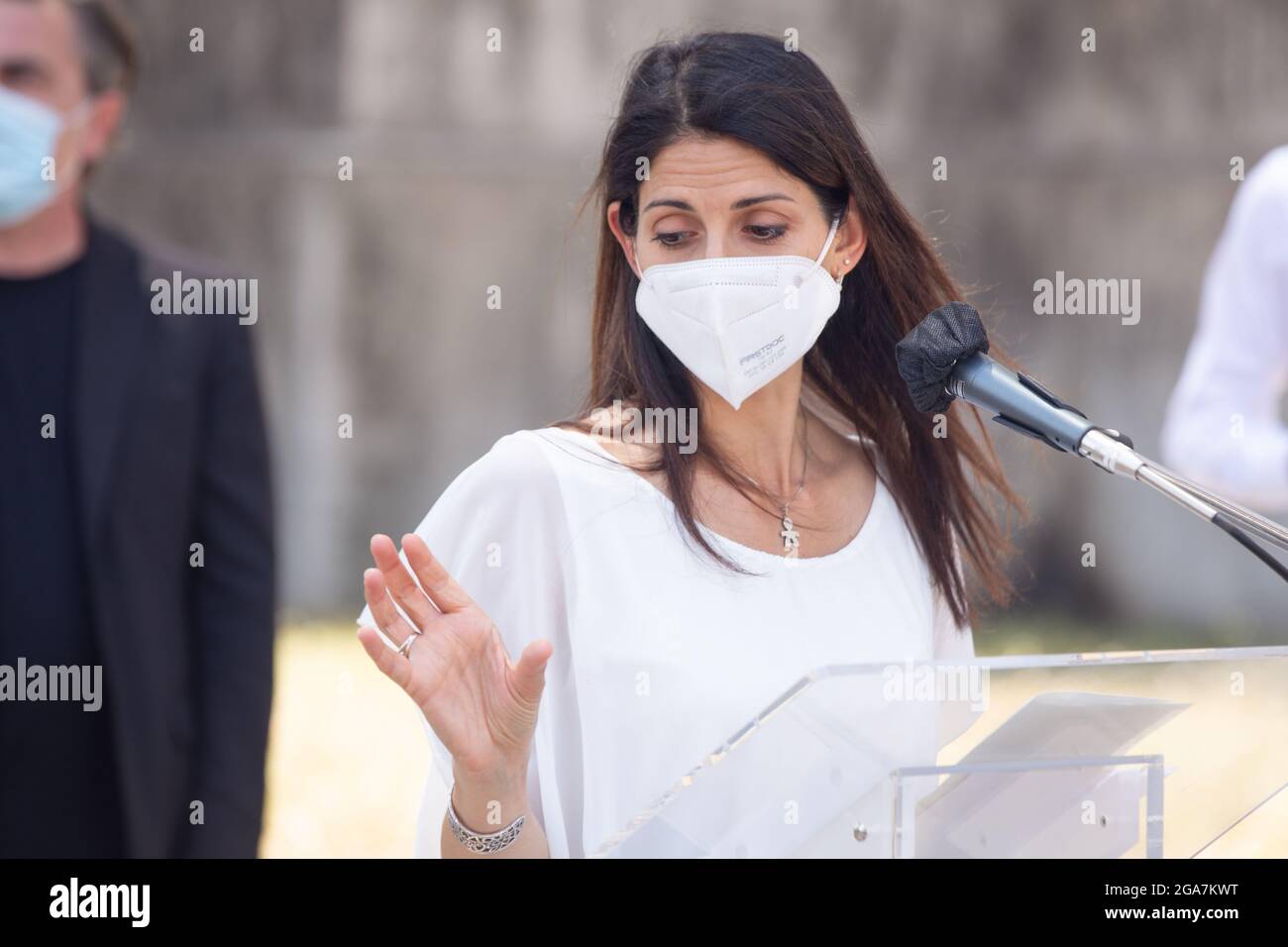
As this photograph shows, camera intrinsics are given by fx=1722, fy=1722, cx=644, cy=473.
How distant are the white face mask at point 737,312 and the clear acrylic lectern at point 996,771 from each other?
1041mm

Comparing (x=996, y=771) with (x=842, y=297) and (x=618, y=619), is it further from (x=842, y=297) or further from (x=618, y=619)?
(x=842, y=297)

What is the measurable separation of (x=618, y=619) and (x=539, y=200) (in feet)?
21.3

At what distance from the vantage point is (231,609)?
3213mm

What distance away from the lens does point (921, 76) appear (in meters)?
8.64

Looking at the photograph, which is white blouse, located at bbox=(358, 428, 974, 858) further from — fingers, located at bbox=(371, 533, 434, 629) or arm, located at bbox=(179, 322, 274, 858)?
arm, located at bbox=(179, 322, 274, 858)

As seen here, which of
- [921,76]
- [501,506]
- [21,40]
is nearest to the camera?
[501,506]

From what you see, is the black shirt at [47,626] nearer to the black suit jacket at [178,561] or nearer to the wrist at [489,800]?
the black suit jacket at [178,561]

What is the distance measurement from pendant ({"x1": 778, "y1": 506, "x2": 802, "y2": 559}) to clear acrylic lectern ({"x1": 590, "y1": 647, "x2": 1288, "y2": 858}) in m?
0.91

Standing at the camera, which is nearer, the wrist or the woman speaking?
the wrist

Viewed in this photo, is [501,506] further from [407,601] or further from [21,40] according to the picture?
[21,40]

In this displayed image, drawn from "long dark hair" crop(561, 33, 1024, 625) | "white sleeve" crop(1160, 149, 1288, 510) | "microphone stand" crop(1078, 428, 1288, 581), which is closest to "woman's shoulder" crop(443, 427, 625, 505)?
"long dark hair" crop(561, 33, 1024, 625)

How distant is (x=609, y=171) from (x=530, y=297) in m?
5.95

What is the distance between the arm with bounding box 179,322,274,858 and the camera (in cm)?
313
